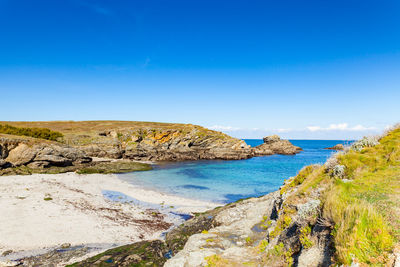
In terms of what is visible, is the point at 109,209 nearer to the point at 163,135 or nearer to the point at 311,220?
the point at 311,220

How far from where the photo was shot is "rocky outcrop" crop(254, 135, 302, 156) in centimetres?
8776

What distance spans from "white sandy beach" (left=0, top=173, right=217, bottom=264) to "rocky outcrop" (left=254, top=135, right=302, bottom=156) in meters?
67.8

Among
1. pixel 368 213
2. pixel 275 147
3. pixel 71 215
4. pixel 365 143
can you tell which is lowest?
pixel 71 215

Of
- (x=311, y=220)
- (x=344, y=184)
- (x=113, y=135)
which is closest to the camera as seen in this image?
(x=311, y=220)

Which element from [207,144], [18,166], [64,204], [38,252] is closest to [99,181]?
[64,204]

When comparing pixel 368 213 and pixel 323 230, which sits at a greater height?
pixel 368 213

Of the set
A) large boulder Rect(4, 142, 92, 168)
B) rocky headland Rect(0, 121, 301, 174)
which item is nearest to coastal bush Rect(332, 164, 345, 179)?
rocky headland Rect(0, 121, 301, 174)

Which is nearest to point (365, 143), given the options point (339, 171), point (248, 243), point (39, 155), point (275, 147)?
point (339, 171)

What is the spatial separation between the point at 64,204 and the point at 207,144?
61.4 metres

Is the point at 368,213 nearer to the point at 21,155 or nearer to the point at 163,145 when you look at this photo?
the point at 21,155

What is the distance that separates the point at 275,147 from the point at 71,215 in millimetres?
91946

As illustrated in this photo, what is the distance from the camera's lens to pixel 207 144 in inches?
3088

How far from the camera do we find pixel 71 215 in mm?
16719

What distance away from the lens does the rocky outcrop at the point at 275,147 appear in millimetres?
87762
